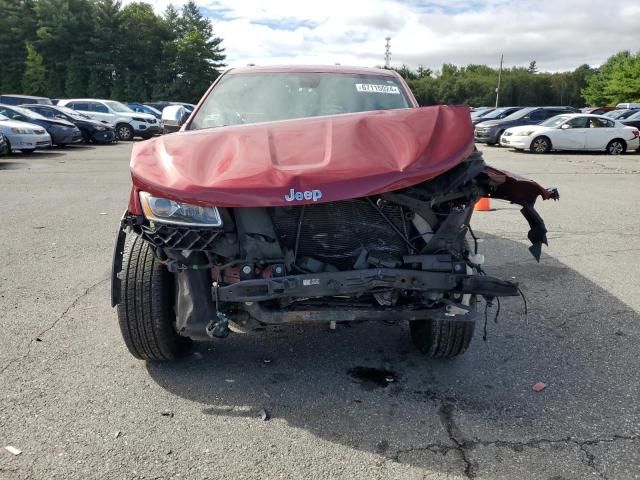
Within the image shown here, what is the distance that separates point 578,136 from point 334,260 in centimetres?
1921

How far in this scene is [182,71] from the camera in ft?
197

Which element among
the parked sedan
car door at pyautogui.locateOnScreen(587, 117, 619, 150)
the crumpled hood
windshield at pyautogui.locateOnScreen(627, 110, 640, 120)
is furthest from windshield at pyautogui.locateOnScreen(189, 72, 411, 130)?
windshield at pyautogui.locateOnScreen(627, 110, 640, 120)

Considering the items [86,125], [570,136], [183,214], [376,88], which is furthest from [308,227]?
[86,125]

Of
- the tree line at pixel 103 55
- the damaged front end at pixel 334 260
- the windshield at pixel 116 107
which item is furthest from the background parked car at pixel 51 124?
the tree line at pixel 103 55

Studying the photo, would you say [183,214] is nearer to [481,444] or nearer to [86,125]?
[481,444]

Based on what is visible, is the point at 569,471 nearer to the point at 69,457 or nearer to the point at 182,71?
the point at 69,457

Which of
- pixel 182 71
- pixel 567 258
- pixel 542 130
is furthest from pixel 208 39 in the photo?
pixel 567 258

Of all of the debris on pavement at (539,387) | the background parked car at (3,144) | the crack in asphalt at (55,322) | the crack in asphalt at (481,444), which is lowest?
the debris on pavement at (539,387)

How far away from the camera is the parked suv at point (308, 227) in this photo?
268 centimetres

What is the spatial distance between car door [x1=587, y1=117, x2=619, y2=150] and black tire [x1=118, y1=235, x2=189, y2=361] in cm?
1978

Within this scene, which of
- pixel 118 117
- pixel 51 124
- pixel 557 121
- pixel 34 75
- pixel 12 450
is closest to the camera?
pixel 12 450

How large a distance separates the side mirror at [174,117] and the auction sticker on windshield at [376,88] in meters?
1.52

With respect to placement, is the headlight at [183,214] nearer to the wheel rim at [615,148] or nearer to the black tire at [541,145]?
the black tire at [541,145]

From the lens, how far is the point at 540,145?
19469 mm
